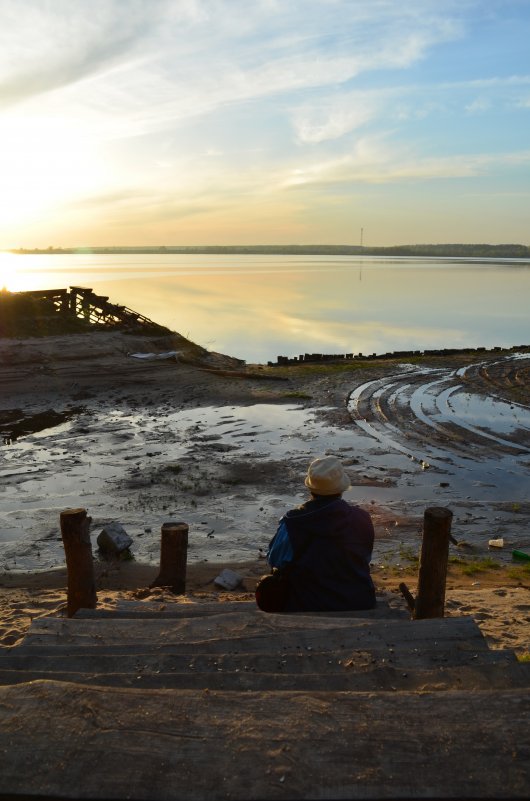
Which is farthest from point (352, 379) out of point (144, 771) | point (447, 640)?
point (144, 771)

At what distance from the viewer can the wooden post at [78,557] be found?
21.7 ft

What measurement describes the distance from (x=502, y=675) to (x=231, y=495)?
1027cm

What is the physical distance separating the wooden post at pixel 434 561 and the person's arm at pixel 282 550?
1840 millimetres

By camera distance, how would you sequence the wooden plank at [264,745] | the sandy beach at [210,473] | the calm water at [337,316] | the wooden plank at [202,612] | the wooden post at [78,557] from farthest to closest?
the calm water at [337,316] < the sandy beach at [210,473] < the wooden post at [78,557] < the wooden plank at [202,612] < the wooden plank at [264,745]

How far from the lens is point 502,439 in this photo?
17047mm

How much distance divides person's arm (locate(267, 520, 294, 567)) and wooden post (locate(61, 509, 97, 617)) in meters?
2.49

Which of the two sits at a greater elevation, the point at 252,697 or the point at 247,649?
the point at 252,697

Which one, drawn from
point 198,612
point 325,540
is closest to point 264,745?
point 325,540

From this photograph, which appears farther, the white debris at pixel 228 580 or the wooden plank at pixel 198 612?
the white debris at pixel 228 580

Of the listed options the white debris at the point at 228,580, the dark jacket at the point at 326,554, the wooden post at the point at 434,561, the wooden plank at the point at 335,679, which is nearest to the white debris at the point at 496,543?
the white debris at the point at 228,580

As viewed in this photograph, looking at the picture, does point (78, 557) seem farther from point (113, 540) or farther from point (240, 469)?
point (240, 469)

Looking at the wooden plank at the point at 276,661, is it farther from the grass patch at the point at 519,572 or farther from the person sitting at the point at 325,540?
the grass patch at the point at 519,572

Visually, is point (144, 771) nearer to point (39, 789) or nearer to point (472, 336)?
point (39, 789)

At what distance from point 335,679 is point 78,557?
162 inches
